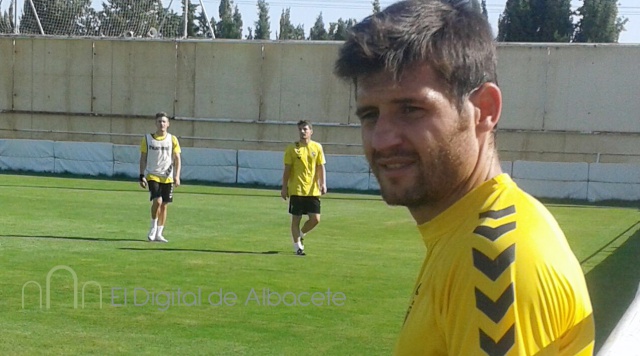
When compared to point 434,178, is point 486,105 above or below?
above

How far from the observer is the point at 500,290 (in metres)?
1.72

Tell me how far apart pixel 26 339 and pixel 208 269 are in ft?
14.2

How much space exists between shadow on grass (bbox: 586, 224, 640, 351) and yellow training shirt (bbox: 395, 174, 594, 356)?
5.62 m

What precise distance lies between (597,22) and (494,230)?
6753 cm

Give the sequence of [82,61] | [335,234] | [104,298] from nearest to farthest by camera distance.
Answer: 1. [104,298]
2. [335,234]
3. [82,61]

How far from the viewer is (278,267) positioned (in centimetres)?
1266

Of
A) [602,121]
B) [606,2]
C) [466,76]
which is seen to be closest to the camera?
[466,76]

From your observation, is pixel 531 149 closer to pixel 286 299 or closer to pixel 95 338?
pixel 286 299

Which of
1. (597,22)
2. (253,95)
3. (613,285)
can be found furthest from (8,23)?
(597,22)

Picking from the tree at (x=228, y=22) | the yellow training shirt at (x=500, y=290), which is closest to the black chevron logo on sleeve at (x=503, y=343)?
the yellow training shirt at (x=500, y=290)

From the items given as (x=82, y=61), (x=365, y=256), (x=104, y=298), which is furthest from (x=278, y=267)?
(x=82, y=61)

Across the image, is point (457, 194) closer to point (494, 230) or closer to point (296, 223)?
point (494, 230)

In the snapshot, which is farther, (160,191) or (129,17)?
(129,17)

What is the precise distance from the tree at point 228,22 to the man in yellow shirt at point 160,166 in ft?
203
